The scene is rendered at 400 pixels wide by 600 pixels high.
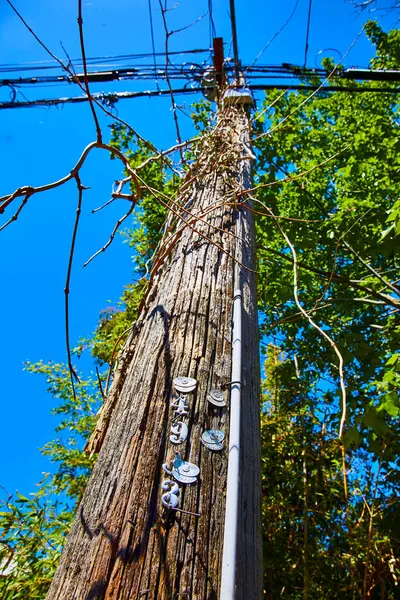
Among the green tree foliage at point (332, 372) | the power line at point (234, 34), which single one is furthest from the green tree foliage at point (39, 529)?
the power line at point (234, 34)

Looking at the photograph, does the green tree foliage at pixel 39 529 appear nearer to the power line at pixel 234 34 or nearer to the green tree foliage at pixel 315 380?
the green tree foliage at pixel 315 380

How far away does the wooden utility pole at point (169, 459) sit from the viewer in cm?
77

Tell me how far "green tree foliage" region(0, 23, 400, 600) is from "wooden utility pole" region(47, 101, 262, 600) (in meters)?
0.31

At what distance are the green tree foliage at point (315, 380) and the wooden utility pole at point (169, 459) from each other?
0.31m

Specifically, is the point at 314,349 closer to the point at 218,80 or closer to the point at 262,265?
the point at 262,265

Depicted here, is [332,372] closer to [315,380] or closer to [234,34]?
[315,380]

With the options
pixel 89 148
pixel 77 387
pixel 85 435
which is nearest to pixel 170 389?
pixel 89 148

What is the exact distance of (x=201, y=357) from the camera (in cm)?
118

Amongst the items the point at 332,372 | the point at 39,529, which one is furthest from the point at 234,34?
the point at 39,529

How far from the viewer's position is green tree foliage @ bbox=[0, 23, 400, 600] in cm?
216

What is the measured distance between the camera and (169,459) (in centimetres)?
94

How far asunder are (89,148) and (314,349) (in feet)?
10.4

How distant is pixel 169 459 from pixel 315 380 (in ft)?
11.5

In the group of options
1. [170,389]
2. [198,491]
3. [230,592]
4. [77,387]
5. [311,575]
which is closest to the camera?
[230,592]
